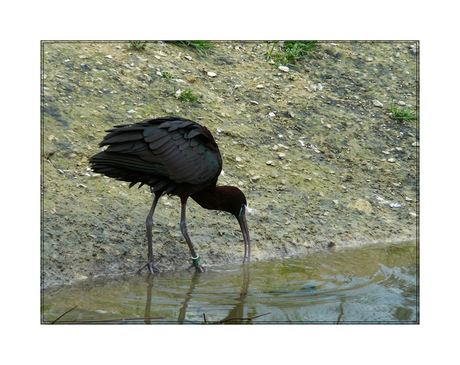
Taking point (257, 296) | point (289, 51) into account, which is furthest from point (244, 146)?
point (257, 296)

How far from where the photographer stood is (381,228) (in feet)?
21.0

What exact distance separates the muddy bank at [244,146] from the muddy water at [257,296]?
1.06 feet

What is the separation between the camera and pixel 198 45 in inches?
337

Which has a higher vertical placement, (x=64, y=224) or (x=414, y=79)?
(x=414, y=79)

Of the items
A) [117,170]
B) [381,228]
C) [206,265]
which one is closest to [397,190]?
[381,228]

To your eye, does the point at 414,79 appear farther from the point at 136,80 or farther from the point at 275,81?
the point at 136,80

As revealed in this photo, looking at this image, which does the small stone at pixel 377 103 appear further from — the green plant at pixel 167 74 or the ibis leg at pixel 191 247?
the ibis leg at pixel 191 247

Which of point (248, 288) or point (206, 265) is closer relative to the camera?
point (248, 288)

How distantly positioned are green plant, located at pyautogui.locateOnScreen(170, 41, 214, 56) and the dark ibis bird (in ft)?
12.0

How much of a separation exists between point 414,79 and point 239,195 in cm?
504

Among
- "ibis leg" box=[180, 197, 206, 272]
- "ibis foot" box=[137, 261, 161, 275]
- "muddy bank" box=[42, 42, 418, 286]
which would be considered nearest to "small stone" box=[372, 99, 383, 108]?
"muddy bank" box=[42, 42, 418, 286]

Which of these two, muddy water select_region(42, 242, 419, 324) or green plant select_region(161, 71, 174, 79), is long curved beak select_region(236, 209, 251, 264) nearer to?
muddy water select_region(42, 242, 419, 324)

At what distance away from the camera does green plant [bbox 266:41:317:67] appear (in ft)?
29.4

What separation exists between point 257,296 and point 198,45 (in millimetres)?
5172
